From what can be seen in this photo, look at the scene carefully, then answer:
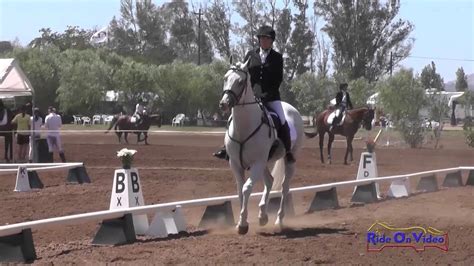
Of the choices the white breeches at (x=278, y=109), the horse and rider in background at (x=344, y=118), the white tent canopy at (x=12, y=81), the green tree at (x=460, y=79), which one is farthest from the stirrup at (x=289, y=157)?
the green tree at (x=460, y=79)

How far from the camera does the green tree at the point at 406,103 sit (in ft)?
129

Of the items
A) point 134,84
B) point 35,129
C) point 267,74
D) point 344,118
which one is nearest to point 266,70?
point 267,74

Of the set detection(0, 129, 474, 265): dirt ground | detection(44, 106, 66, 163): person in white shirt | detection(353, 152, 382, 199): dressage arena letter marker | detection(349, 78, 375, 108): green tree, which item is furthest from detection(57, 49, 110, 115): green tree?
detection(353, 152, 382, 199): dressage arena letter marker

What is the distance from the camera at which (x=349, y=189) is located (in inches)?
725

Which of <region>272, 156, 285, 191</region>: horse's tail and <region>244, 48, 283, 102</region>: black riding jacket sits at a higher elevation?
<region>244, 48, 283, 102</region>: black riding jacket

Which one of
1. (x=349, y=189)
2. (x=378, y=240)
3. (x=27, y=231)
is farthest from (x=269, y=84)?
(x=349, y=189)

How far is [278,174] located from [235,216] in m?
1.34

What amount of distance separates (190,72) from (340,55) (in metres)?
16.2

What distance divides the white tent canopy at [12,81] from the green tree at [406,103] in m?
20.0

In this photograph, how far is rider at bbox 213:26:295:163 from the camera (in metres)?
11.3

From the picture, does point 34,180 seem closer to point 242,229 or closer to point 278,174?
point 278,174

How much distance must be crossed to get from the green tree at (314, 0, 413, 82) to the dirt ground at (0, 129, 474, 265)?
5460 cm

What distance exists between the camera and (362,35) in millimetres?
79062

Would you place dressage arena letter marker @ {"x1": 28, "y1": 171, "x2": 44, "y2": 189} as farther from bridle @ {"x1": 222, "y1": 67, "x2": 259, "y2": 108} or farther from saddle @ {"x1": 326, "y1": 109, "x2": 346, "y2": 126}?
saddle @ {"x1": 326, "y1": 109, "x2": 346, "y2": 126}
